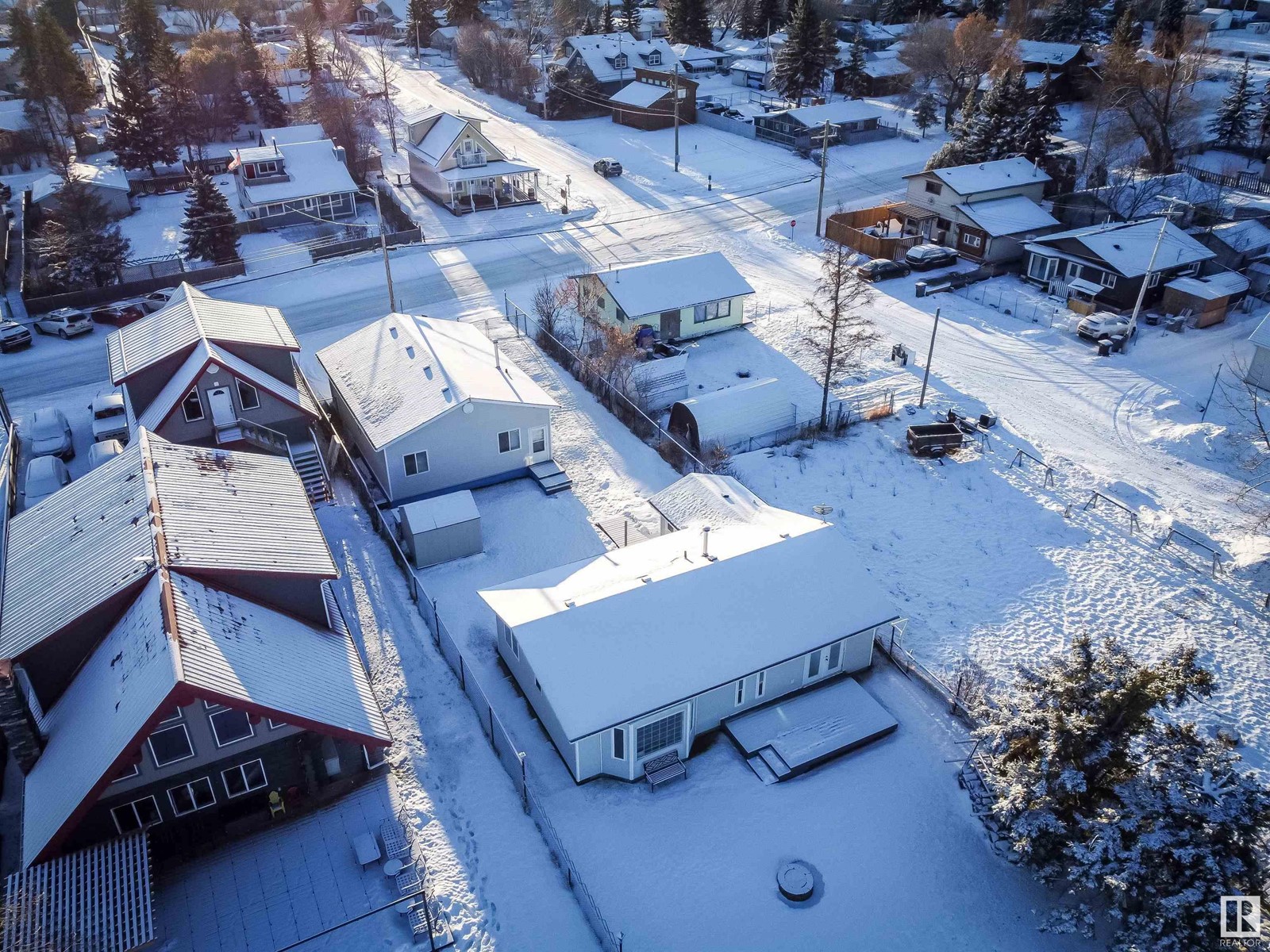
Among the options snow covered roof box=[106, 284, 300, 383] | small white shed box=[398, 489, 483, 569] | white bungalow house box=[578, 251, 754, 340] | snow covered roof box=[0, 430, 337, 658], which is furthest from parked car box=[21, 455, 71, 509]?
white bungalow house box=[578, 251, 754, 340]

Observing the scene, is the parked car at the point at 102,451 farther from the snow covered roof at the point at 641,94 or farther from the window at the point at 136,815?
the snow covered roof at the point at 641,94

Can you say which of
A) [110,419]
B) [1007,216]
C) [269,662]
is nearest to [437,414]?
[269,662]

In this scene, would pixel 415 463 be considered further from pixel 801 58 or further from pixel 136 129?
pixel 801 58

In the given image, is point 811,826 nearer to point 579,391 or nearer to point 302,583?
point 302,583

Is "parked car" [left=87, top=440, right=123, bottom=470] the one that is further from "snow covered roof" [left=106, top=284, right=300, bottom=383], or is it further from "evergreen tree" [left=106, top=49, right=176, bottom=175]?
"evergreen tree" [left=106, top=49, right=176, bottom=175]

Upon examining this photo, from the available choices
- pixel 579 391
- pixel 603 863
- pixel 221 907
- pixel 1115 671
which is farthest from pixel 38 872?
pixel 579 391

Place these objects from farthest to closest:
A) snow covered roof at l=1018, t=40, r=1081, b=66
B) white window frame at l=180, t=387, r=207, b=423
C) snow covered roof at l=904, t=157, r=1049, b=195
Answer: snow covered roof at l=1018, t=40, r=1081, b=66, snow covered roof at l=904, t=157, r=1049, b=195, white window frame at l=180, t=387, r=207, b=423
